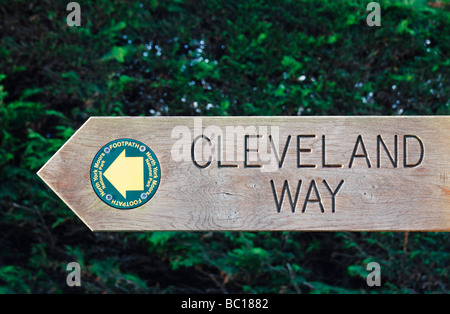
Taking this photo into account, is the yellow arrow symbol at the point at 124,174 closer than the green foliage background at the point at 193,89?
Yes

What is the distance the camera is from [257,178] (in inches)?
46.9

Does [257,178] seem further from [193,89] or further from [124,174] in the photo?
[193,89]

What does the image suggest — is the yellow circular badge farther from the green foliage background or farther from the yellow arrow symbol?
the green foliage background

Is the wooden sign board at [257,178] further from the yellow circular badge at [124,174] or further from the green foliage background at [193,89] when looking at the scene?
the green foliage background at [193,89]

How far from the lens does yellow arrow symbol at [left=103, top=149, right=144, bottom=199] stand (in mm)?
1166

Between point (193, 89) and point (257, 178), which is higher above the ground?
point (193, 89)

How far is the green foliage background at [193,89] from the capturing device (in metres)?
3.05

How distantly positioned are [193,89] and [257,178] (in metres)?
2.02

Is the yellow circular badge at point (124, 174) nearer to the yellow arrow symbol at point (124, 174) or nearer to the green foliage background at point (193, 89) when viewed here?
the yellow arrow symbol at point (124, 174)

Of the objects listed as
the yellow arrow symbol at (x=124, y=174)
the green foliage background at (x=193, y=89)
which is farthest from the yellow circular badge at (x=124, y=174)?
the green foliage background at (x=193, y=89)

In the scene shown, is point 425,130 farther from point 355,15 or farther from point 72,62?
point 72,62

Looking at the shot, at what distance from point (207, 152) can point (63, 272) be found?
241 centimetres

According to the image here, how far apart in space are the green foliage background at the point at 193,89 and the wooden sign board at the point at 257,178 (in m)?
1.87

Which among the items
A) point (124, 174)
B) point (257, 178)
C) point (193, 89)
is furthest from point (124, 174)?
point (193, 89)
